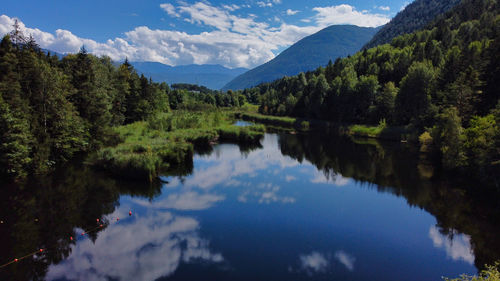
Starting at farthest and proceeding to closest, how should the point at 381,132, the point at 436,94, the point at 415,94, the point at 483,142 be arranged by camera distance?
the point at 381,132
the point at 415,94
the point at 436,94
the point at 483,142

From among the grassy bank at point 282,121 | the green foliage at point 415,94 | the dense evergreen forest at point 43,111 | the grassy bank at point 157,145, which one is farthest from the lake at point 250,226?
the grassy bank at point 282,121

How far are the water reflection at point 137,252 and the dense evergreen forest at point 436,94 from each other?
31.0 metres

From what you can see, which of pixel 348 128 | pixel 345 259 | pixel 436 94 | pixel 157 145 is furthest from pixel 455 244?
pixel 348 128

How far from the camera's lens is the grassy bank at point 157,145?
37.2 metres

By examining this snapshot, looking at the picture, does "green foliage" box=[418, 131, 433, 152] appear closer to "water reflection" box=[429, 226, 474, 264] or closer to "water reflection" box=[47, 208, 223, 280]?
"water reflection" box=[429, 226, 474, 264]

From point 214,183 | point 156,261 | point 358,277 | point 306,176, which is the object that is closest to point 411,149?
point 306,176

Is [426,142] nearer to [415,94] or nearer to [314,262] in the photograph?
[415,94]

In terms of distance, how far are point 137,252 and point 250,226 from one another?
30.8 ft

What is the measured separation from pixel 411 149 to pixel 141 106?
224ft

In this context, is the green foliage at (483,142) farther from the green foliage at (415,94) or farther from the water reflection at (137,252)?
the green foliage at (415,94)

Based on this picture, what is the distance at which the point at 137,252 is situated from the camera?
21.0 meters

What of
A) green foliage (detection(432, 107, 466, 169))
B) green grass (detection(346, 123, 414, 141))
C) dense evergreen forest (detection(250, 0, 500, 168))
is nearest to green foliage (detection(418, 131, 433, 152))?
dense evergreen forest (detection(250, 0, 500, 168))

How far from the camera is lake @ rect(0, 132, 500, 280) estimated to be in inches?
753

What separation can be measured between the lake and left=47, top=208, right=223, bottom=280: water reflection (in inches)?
3.1
